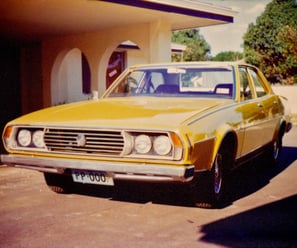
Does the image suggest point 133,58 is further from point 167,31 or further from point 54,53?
point 167,31

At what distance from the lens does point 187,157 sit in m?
3.50

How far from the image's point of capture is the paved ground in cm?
336

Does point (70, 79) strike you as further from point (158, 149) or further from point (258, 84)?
point (158, 149)

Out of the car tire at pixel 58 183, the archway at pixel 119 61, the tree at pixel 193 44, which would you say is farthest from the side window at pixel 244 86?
the tree at pixel 193 44

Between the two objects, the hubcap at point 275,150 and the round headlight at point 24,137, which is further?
the hubcap at point 275,150

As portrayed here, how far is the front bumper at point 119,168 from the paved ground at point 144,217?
484 millimetres

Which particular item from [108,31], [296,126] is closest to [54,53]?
[108,31]

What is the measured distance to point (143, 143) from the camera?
365cm

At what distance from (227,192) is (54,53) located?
9413 mm

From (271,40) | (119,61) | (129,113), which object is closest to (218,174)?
(129,113)

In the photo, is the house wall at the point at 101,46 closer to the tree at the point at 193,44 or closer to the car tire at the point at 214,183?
the car tire at the point at 214,183

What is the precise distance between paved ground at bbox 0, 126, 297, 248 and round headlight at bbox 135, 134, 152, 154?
72cm

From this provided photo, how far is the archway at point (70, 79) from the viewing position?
520 inches

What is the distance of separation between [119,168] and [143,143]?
1.05 feet
